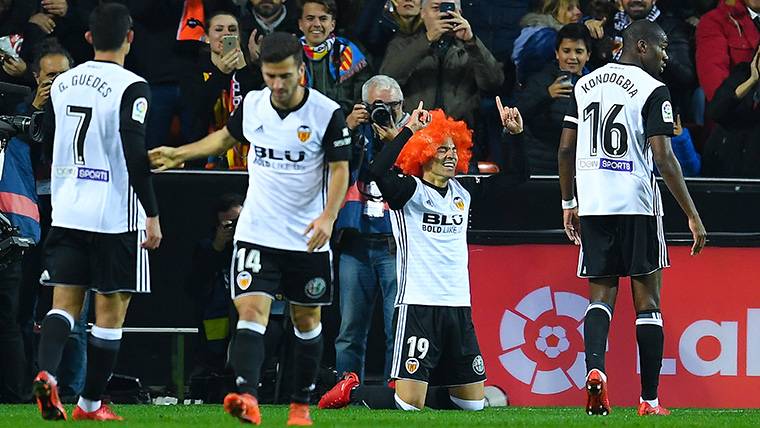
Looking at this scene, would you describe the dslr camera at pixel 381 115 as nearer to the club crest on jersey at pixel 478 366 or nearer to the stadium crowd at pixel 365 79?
the stadium crowd at pixel 365 79

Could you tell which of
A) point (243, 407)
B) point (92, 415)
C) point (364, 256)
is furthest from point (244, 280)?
point (364, 256)

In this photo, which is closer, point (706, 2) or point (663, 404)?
point (663, 404)

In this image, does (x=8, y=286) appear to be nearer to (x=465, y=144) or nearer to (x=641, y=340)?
(x=465, y=144)

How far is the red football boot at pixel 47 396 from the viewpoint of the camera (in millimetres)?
7684

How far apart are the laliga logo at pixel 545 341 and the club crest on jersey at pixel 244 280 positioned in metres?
3.77

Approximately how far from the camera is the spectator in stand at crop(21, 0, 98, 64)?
1182 cm

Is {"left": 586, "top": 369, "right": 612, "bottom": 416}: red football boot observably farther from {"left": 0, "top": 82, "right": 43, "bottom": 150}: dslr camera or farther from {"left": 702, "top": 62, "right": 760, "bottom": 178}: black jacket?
{"left": 702, "top": 62, "right": 760, "bottom": 178}: black jacket

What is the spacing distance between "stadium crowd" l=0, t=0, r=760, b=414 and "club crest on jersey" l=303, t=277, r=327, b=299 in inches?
96.6

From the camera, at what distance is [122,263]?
8.11 m

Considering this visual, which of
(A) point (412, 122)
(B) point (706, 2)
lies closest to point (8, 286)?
(A) point (412, 122)

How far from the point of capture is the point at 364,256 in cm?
1086

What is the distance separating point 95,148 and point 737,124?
591 cm

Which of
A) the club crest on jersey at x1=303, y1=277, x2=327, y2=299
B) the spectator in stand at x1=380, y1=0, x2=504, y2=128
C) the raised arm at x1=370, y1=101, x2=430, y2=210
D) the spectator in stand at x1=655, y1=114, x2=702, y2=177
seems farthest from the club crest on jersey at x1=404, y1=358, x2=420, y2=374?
the spectator in stand at x1=655, y1=114, x2=702, y2=177

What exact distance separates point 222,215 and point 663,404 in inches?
138
